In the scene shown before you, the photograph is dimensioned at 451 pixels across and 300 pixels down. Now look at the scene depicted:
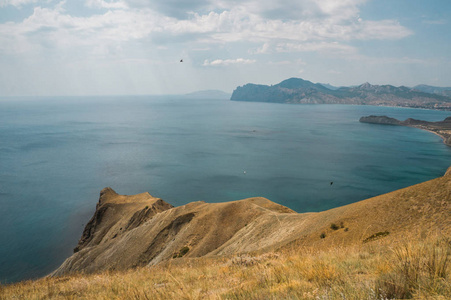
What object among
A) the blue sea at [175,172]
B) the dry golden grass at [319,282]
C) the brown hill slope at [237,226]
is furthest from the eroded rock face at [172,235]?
the dry golden grass at [319,282]

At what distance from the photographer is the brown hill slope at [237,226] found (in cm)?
1843

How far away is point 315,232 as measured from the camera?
22.4 m

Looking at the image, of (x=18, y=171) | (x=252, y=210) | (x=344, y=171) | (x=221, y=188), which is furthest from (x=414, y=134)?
(x=18, y=171)

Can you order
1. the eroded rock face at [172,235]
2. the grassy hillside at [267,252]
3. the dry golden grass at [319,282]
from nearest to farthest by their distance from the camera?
the dry golden grass at [319,282] → the grassy hillside at [267,252] → the eroded rock face at [172,235]

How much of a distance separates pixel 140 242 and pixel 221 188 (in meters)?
41.5

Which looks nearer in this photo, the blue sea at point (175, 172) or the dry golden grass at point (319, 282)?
the dry golden grass at point (319, 282)

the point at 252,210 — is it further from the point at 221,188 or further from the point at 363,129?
the point at 363,129

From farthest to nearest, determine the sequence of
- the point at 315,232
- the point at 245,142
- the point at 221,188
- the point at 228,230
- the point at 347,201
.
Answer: the point at 245,142
the point at 221,188
the point at 347,201
the point at 228,230
the point at 315,232

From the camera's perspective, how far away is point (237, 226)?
38188 mm

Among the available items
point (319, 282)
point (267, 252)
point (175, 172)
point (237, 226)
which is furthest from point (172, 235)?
point (175, 172)

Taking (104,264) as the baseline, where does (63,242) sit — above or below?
below

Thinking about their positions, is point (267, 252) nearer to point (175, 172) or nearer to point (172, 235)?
point (172, 235)

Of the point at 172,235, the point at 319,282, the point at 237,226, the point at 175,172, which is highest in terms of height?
the point at 319,282

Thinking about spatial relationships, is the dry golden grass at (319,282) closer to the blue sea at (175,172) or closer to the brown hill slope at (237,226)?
the brown hill slope at (237,226)
